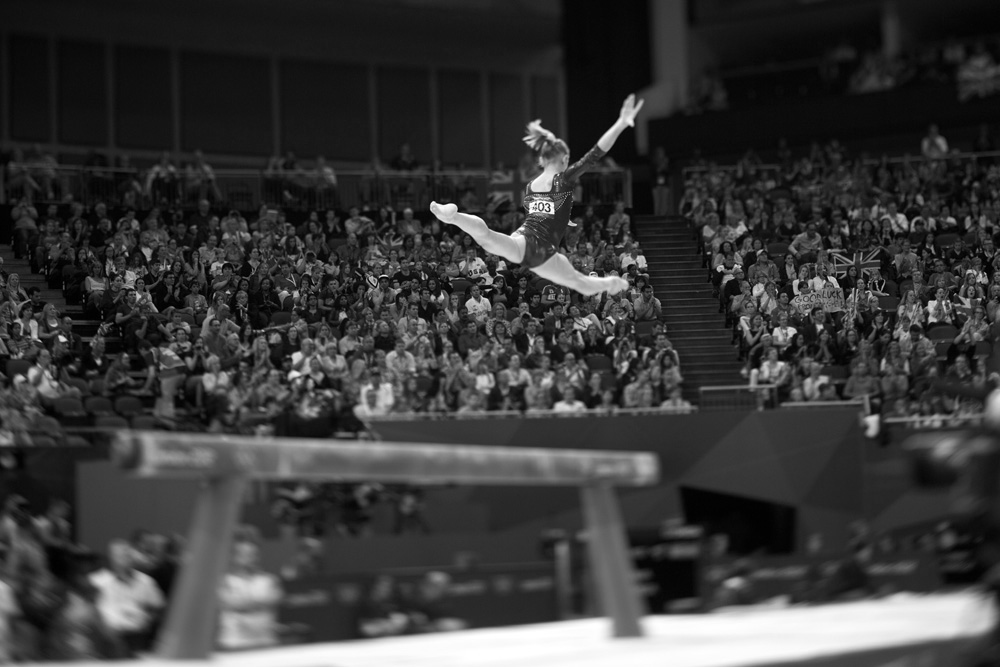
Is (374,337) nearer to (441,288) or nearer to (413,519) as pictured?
(441,288)

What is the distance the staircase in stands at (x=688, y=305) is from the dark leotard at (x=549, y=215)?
6.39m

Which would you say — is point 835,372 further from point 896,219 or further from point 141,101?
point 141,101

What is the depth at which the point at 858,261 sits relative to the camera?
19875 millimetres

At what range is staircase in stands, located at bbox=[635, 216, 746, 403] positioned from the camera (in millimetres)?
17969

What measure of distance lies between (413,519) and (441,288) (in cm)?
579

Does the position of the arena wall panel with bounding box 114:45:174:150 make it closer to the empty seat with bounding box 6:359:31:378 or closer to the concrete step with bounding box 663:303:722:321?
the empty seat with bounding box 6:359:31:378

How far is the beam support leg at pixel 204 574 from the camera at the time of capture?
4152 mm

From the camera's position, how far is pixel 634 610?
5293 mm

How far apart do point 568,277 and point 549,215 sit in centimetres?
51

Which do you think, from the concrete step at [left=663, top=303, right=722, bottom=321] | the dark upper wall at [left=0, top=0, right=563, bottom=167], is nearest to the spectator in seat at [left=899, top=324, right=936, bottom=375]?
the concrete step at [left=663, top=303, right=722, bottom=321]

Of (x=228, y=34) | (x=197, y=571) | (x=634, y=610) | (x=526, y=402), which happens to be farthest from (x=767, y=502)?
(x=228, y=34)

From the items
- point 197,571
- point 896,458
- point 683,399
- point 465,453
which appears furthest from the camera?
point 683,399

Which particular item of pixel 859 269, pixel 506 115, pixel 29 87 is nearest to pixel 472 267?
pixel 859 269

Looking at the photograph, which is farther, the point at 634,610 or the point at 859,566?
the point at 859,566
